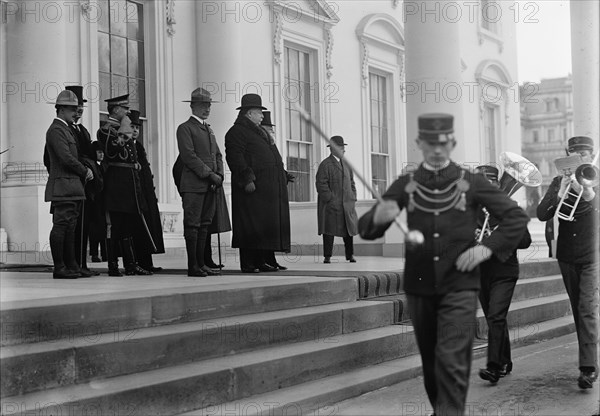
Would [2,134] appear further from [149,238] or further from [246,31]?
[246,31]

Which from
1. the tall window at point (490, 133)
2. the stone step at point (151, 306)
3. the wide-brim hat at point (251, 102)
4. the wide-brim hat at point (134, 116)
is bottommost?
the stone step at point (151, 306)

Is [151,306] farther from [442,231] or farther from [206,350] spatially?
[442,231]

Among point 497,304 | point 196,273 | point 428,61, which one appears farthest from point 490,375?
point 428,61

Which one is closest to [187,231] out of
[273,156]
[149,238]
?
[149,238]

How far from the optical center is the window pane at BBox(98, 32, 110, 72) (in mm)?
13766

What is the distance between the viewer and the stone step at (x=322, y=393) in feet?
19.5

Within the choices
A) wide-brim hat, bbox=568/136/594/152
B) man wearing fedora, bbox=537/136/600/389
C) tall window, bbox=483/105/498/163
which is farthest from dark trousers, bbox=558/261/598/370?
tall window, bbox=483/105/498/163

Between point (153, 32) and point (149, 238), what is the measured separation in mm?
5865

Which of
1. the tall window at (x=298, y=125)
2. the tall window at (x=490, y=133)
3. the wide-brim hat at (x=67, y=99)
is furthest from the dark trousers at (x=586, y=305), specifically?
the tall window at (x=490, y=133)

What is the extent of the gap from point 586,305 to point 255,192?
413 centimetres

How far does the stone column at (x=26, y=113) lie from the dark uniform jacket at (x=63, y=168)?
11.7 feet

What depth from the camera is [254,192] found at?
33.0 feet

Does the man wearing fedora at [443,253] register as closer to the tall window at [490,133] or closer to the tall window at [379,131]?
the tall window at [379,131]

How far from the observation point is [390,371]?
729cm
